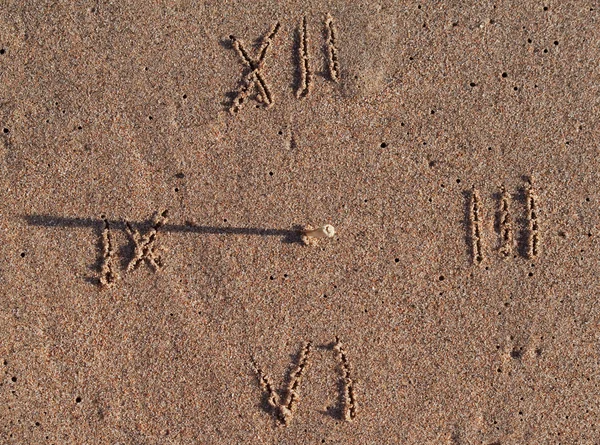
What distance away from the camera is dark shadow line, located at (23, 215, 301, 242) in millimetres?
2350

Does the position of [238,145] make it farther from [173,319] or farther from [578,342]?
[578,342]

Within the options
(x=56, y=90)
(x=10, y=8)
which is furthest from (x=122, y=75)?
(x=10, y=8)

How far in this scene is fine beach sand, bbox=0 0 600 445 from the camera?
Answer: 235 cm

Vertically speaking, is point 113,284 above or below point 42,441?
above

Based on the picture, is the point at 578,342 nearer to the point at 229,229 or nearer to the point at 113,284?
the point at 229,229

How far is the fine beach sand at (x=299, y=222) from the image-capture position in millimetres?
2352

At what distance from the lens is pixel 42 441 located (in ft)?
7.68

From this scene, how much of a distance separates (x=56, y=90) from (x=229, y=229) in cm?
110

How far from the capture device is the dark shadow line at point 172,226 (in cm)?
235

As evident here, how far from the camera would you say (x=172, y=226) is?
2363 millimetres

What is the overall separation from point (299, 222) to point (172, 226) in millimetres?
627

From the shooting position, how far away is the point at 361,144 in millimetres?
2391

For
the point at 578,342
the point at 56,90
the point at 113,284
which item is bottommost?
the point at 578,342

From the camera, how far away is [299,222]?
2.38 m
